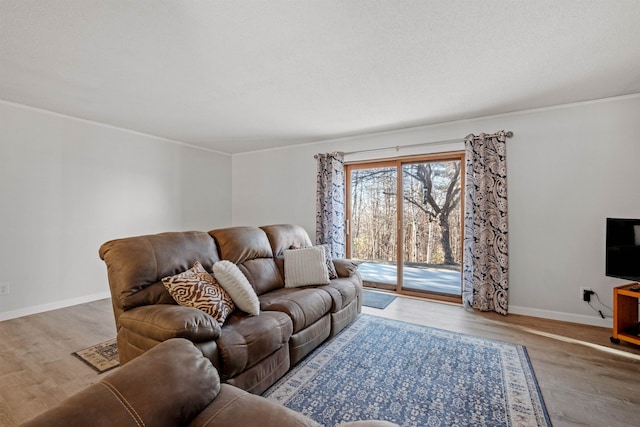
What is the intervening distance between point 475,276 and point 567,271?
3.01 feet

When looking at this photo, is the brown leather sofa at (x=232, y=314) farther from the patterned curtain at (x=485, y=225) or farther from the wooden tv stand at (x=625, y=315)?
the wooden tv stand at (x=625, y=315)

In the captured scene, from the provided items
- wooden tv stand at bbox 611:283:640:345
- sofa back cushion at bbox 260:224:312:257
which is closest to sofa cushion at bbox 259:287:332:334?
sofa back cushion at bbox 260:224:312:257

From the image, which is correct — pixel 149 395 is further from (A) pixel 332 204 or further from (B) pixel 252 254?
(A) pixel 332 204

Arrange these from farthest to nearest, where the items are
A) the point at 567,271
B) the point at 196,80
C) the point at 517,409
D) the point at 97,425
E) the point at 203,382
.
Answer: the point at 567,271 < the point at 196,80 < the point at 517,409 < the point at 203,382 < the point at 97,425

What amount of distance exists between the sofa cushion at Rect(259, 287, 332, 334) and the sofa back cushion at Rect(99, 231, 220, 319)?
0.73 metres

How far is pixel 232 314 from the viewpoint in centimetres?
215

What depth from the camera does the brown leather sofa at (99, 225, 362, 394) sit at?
1689 millimetres

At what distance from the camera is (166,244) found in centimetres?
220

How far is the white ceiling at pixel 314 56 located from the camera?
1735 mm

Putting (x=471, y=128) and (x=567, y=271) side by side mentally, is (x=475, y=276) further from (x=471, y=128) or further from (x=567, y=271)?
(x=471, y=128)

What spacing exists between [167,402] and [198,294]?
3.81 ft

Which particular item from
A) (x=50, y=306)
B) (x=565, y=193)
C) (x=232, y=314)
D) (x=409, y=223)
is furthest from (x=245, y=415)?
(x=50, y=306)

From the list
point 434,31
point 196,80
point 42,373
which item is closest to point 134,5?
point 196,80

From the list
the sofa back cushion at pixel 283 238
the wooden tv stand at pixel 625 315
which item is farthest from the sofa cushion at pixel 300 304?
the wooden tv stand at pixel 625 315
